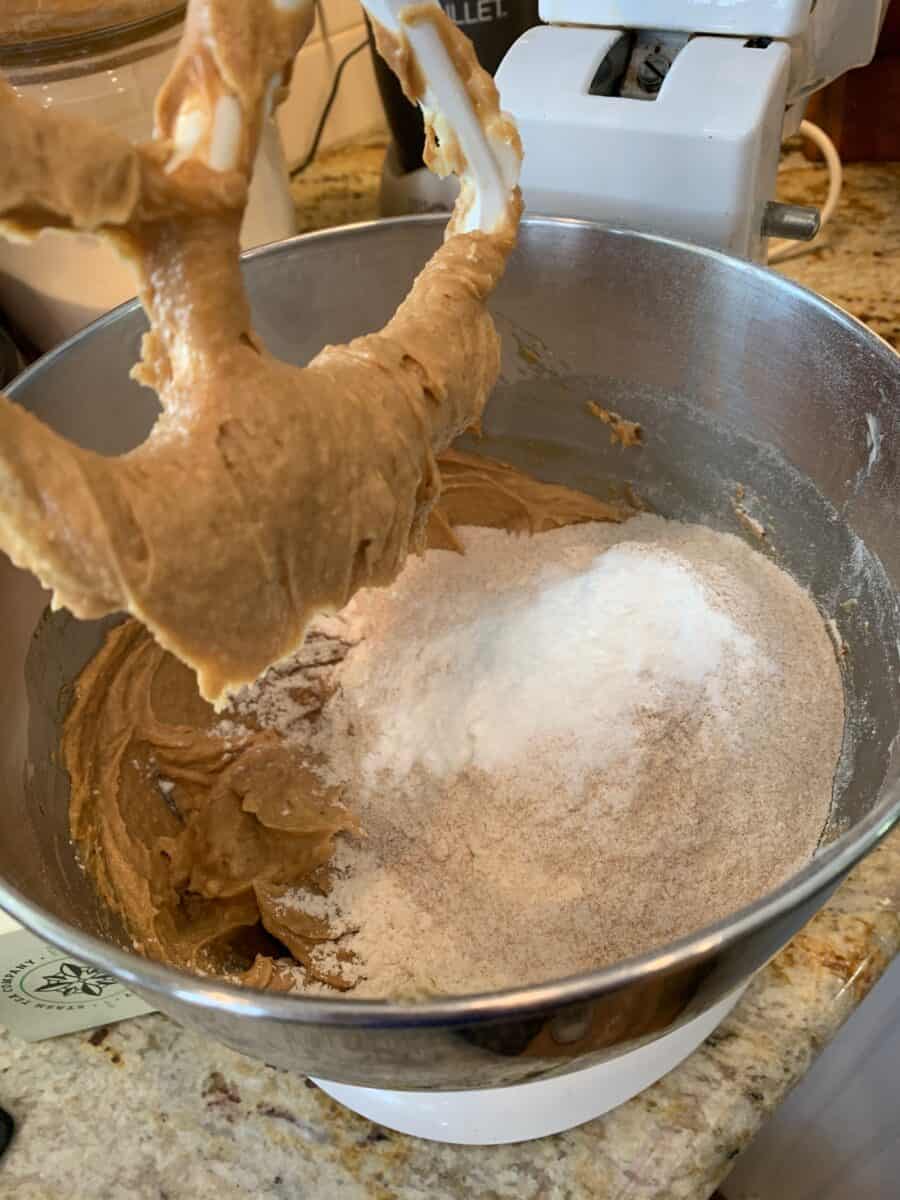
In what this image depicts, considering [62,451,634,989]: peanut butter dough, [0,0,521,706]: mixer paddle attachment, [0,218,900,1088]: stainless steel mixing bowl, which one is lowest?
[62,451,634,989]: peanut butter dough

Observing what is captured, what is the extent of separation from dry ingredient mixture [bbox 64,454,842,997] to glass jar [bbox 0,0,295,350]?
1.00 ft

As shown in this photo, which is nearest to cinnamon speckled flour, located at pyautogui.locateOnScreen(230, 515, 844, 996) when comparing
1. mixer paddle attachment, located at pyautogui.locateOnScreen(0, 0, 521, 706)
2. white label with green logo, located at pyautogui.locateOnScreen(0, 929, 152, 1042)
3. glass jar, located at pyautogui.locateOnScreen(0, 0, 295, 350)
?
white label with green logo, located at pyautogui.locateOnScreen(0, 929, 152, 1042)

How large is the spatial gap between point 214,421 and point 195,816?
38cm

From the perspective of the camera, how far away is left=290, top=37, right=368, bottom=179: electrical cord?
1.24 metres

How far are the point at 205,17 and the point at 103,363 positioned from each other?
15.5 inches

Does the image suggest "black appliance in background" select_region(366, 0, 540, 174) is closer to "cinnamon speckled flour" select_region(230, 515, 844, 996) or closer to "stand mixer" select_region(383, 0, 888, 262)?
"stand mixer" select_region(383, 0, 888, 262)

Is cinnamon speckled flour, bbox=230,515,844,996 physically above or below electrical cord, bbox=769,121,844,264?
below

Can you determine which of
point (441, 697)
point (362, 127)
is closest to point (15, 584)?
point (441, 697)

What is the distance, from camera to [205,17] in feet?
1.24

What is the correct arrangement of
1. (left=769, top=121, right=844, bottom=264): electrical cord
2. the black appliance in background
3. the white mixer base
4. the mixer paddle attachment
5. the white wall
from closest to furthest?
the mixer paddle attachment, the white mixer base, the black appliance in background, (left=769, top=121, right=844, bottom=264): electrical cord, the white wall

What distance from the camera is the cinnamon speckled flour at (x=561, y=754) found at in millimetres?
596

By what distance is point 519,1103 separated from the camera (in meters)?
0.53

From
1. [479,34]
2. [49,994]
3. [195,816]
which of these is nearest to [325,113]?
[479,34]

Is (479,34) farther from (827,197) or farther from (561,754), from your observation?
(561,754)
